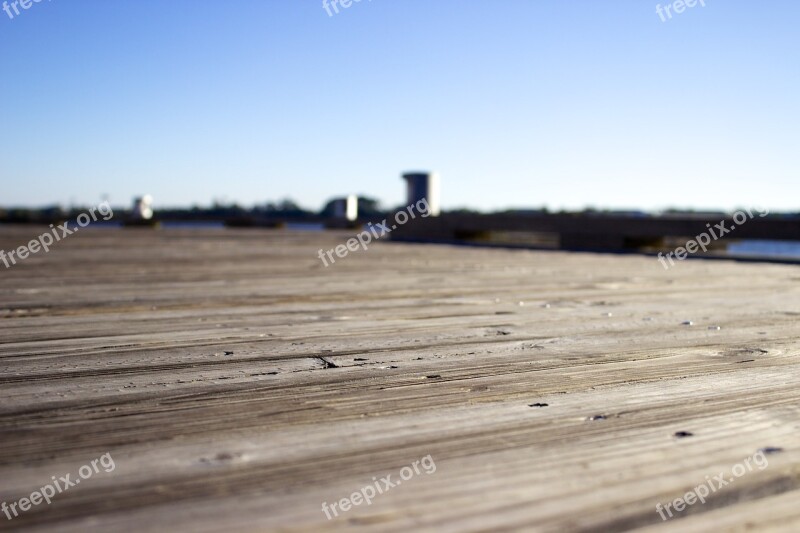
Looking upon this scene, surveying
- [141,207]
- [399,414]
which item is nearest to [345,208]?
[141,207]

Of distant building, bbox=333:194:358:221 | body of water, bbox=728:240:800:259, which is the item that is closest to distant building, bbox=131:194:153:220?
distant building, bbox=333:194:358:221

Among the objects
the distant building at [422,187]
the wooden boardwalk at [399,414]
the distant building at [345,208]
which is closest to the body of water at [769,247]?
the wooden boardwalk at [399,414]

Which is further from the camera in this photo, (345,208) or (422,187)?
(345,208)

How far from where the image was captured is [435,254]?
6496mm

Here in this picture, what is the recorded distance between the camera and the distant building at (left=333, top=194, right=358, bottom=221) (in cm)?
1491

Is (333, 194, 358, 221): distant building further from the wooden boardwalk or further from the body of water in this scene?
the wooden boardwalk

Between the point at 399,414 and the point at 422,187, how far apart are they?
9.55 meters

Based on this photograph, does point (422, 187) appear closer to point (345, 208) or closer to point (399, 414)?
point (345, 208)

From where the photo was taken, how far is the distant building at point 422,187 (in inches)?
421

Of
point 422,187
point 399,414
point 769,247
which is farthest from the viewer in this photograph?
point 769,247

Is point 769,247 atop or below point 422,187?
below

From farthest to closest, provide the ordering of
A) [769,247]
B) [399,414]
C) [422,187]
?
[769,247], [422,187], [399,414]

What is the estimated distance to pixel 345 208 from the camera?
15.1 metres

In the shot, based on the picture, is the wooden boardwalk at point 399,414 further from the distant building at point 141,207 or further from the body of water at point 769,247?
the distant building at point 141,207
